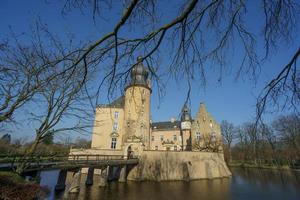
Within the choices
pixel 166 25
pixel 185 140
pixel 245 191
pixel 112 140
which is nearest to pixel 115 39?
pixel 166 25

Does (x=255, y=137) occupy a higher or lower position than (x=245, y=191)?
higher

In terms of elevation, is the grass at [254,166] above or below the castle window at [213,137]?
below

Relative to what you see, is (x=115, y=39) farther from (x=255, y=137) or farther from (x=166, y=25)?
(x=255, y=137)

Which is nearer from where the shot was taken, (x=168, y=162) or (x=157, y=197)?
(x=157, y=197)

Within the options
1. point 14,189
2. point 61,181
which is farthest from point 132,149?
point 14,189

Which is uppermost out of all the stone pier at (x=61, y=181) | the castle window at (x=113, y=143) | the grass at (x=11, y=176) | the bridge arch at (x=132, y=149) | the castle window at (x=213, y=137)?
the castle window at (x=213, y=137)

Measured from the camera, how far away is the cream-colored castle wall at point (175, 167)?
74.4 ft

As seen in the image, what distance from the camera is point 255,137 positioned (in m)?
2.99

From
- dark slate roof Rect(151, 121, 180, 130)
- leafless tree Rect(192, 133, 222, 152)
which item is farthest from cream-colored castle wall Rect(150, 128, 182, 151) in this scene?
leafless tree Rect(192, 133, 222, 152)

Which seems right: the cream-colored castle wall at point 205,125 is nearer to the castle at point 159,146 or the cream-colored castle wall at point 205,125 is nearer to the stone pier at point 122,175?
the castle at point 159,146

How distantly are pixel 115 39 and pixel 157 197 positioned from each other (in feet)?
46.5

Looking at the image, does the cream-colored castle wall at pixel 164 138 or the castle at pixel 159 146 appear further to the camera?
the cream-colored castle wall at pixel 164 138

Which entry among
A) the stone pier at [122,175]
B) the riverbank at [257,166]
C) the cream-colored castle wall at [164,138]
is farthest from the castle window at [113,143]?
the riverbank at [257,166]

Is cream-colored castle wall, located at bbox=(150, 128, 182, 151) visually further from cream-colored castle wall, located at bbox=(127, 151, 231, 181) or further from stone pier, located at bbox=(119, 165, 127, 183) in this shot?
stone pier, located at bbox=(119, 165, 127, 183)
